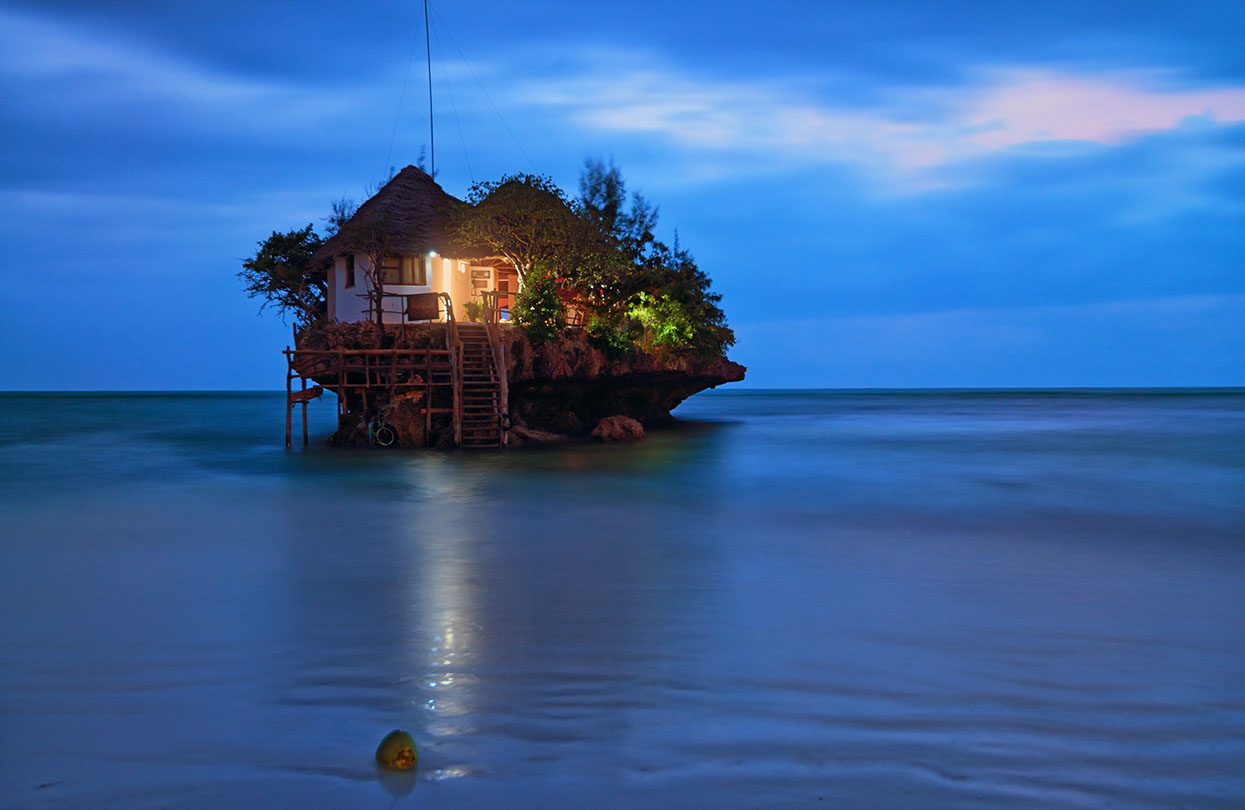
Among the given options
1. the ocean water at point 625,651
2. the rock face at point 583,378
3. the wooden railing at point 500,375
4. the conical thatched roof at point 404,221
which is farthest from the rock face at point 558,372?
the ocean water at point 625,651

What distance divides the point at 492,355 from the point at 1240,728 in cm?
1787

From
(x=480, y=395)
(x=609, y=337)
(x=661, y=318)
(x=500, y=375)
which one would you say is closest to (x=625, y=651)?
(x=500, y=375)

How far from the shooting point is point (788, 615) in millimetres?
6375

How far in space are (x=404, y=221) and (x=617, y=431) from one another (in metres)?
8.66

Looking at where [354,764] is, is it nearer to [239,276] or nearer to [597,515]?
[597,515]

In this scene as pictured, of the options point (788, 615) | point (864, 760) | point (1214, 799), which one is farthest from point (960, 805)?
point (788, 615)

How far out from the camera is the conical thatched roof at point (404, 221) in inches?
868

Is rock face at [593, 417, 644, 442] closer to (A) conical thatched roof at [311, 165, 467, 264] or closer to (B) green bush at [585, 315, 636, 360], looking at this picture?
(B) green bush at [585, 315, 636, 360]

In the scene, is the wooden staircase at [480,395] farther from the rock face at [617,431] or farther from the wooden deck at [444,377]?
the rock face at [617,431]

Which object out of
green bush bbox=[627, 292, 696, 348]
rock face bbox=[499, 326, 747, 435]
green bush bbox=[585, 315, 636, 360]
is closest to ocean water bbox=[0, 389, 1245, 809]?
rock face bbox=[499, 326, 747, 435]

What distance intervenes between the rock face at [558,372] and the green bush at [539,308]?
0.88ft

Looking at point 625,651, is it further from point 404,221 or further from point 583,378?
point 404,221

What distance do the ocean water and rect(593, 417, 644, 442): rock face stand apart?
10548mm

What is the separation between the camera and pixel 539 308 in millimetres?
21891
